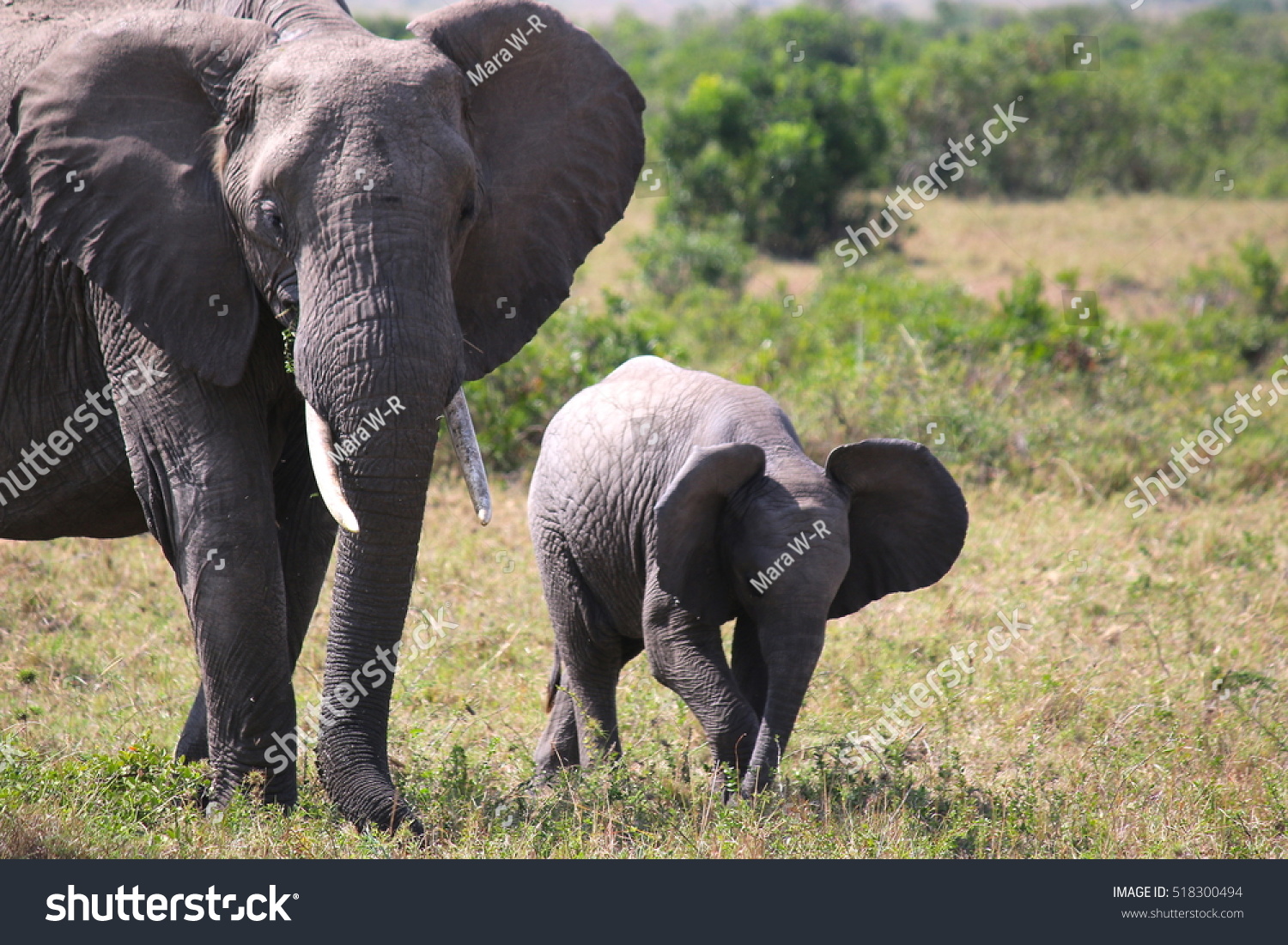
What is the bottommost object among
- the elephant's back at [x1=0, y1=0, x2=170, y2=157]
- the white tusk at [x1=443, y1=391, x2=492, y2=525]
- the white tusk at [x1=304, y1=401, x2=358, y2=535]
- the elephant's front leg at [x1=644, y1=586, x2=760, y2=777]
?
the elephant's front leg at [x1=644, y1=586, x2=760, y2=777]

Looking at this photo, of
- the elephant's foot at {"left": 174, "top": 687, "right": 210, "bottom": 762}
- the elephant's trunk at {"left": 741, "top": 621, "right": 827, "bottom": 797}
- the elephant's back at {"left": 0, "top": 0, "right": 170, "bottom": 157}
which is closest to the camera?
the elephant's back at {"left": 0, "top": 0, "right": 170, "bottom": 157}

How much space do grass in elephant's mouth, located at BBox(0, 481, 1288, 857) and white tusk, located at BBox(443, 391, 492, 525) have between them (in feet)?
3.70

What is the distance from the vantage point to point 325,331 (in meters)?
3.98

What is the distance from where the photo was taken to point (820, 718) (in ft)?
21.2

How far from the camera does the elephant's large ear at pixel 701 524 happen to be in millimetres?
5242

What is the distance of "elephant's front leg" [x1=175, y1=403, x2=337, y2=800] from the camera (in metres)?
4.96

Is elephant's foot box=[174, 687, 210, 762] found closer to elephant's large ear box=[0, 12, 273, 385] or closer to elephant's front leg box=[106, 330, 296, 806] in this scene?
elephant's front leg box=[106, 330, 296, 806]

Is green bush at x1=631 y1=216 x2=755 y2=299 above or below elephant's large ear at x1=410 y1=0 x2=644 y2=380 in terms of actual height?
below

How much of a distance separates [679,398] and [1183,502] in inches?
196

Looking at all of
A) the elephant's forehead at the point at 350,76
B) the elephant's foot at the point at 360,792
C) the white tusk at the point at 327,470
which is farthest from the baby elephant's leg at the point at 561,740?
the elephant's forehead at the point at 350,76

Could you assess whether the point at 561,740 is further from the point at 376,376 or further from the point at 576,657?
the point at 376,376

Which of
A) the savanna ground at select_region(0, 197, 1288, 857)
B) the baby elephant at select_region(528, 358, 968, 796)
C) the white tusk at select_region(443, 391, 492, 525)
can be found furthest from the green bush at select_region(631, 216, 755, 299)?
the white tusk at select_region(443, 391, 492, 525)

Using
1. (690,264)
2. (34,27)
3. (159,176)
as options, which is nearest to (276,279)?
(159,176)

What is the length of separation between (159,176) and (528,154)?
1.18m
